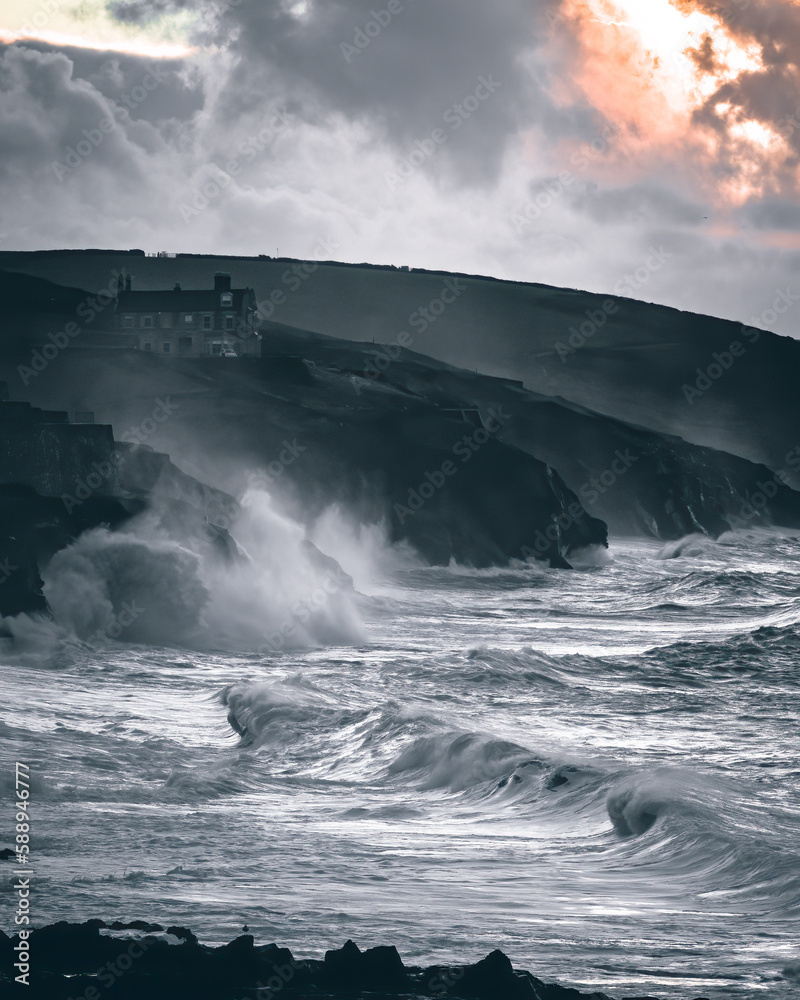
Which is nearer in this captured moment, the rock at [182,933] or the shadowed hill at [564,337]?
the rock at [182,933]

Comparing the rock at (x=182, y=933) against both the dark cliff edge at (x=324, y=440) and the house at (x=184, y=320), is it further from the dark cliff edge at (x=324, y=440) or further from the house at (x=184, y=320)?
the house at (x=184, y=320)

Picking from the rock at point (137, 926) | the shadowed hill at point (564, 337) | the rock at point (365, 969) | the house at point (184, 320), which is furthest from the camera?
the shadowed hill at point (564, 337)

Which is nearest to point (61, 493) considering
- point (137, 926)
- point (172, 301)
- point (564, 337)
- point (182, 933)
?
point (137, 926)

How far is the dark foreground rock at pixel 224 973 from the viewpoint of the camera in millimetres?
11156

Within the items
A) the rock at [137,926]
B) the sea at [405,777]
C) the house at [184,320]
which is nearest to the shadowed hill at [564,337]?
the house at [184,320]

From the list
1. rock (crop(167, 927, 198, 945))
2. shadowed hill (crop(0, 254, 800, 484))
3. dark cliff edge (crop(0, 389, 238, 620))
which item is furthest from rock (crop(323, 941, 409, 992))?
shadowed hill (crop(0, 254, 800, 484))

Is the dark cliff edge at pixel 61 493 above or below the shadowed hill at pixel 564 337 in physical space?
below

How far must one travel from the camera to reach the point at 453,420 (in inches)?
3465

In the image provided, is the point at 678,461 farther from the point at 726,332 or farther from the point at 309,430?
the point at 726,332

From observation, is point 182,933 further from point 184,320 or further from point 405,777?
point 184,320

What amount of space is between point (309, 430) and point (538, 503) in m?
14.0

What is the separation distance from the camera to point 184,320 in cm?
9462

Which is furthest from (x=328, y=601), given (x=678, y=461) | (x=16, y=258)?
(x=16, y=258)

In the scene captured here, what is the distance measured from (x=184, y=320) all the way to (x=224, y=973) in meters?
85.8
